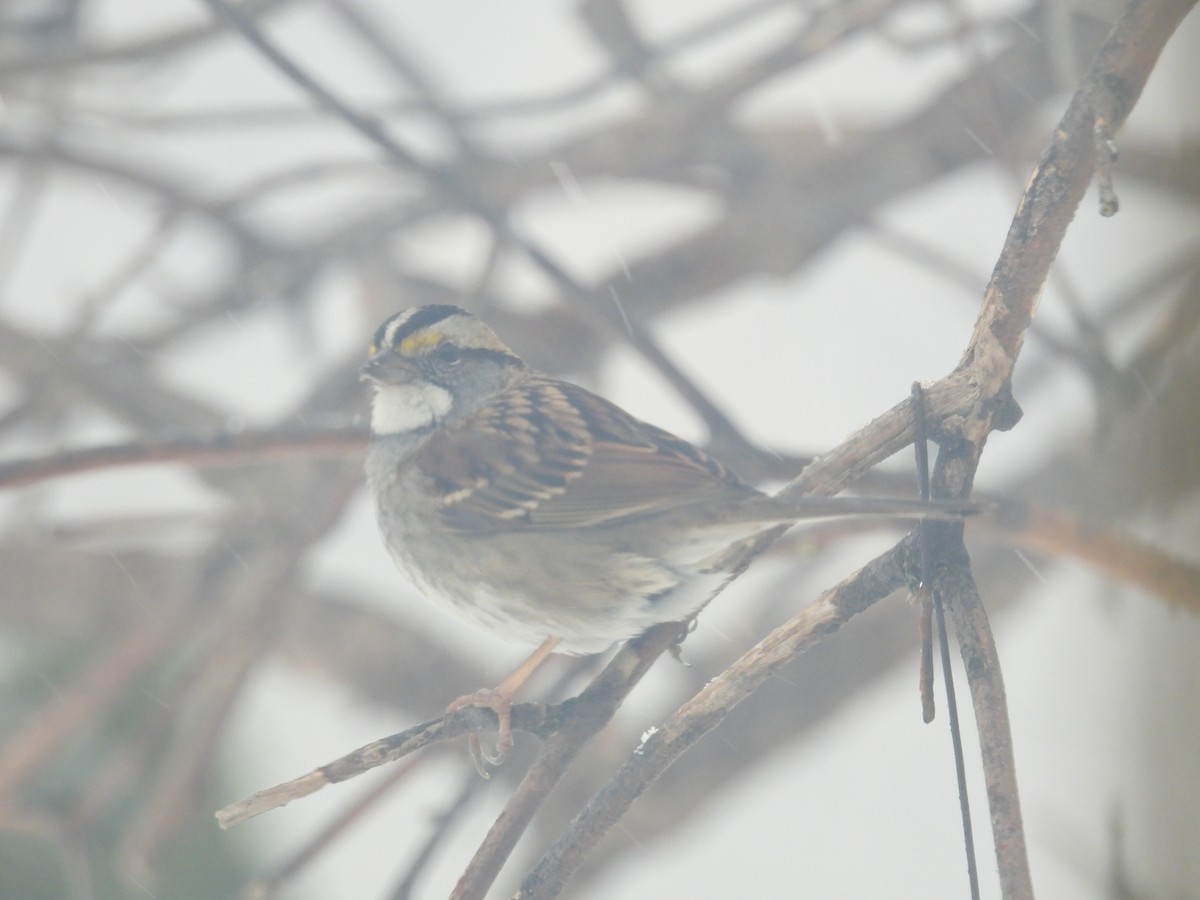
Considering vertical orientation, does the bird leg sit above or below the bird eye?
below

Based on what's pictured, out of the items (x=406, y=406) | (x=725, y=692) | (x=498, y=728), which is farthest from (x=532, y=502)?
(x=725, y=692)

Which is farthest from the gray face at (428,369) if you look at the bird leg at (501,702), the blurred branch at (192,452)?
the bird leg at (501,702)

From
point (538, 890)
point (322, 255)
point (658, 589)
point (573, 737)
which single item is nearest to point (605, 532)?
point (658, 589)

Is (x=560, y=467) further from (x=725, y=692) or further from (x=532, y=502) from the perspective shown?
(x=725, y=692)

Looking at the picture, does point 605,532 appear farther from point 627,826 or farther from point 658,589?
point 627,826

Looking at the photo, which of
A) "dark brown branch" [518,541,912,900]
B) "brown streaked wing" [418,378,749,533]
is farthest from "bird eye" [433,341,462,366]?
"dark brown branch" [518,541,912,900]

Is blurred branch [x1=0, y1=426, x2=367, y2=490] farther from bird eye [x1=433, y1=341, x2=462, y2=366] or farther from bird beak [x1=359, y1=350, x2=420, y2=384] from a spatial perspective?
bird eye [x1=433, y1=341, x2=462, y2=366]
